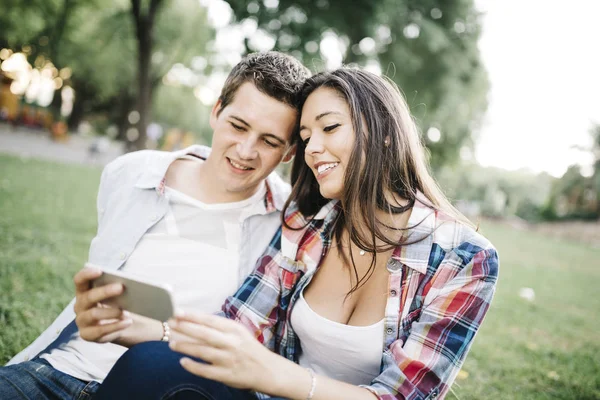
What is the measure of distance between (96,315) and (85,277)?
194 mm

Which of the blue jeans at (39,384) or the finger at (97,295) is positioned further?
the blue jeans at (39,384)

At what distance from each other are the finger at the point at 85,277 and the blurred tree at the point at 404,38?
739 centimetres

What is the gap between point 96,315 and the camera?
61.8 inches

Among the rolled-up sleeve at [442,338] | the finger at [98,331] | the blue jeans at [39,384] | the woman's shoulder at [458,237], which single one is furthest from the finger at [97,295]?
the woman's shoulder at [458,237]

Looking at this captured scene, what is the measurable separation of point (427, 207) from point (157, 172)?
155 cm

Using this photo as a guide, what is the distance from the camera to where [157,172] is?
8.25 ft

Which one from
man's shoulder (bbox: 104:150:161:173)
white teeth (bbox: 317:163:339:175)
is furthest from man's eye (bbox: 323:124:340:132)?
man's shoulder (bbox: 104:150:161:173)

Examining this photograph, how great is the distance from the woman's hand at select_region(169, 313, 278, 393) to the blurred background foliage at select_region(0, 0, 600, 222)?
164 cm

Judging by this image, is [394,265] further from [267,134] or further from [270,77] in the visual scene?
[270,77]

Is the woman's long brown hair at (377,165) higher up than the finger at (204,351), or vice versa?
the woman's long brown hair at (377,165)

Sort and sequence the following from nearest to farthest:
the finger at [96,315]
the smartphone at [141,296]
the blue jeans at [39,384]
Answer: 1. the smartphone at [141,296]
2. the finger at [96,315]
3. the blue jeans at [39,384]

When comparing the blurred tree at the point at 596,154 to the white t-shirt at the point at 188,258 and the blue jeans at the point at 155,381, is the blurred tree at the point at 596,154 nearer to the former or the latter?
the white t-shirt at the point at 188,258

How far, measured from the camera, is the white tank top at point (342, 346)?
1850 millimetres

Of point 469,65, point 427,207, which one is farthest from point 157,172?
point 469,65
